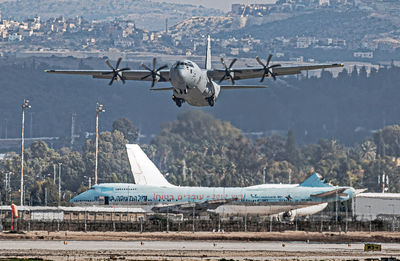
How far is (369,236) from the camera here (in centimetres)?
9575

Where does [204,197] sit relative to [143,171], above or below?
below

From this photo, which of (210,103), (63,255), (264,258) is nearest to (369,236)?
(210,103)

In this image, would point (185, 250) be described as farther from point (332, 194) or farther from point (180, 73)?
point (332, 194)

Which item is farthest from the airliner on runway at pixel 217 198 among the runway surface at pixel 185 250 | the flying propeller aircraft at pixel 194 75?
the runway surface at pixel 185 250

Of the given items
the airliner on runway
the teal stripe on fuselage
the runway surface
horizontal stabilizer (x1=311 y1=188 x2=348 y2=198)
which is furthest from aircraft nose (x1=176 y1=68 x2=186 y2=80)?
horizontal stabilizer (x1=311 y1=188 x2=348 y2=198)

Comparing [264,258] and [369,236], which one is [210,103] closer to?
[369,236]

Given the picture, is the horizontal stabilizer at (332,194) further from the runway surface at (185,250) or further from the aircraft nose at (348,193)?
the runway surface at (185,250)

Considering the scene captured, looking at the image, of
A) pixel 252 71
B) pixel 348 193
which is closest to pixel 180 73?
pixel 252 71

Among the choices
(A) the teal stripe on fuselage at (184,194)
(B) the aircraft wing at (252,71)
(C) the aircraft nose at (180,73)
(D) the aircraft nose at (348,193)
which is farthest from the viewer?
(D) the aircraft nose at (348,193)

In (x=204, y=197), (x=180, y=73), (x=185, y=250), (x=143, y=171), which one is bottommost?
(x=185, y=250)

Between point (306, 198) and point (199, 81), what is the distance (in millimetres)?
33118

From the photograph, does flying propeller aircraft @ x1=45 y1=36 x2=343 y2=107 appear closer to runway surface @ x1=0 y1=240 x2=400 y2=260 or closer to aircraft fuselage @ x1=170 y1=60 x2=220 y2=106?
aircraft fuselage @ x1=170 y1=60 x2=220 y2=106

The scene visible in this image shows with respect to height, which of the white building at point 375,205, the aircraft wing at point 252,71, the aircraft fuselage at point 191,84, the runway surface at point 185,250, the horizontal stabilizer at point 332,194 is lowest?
the runway surface at point 185,250

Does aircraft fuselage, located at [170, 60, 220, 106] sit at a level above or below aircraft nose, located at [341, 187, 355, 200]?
above
